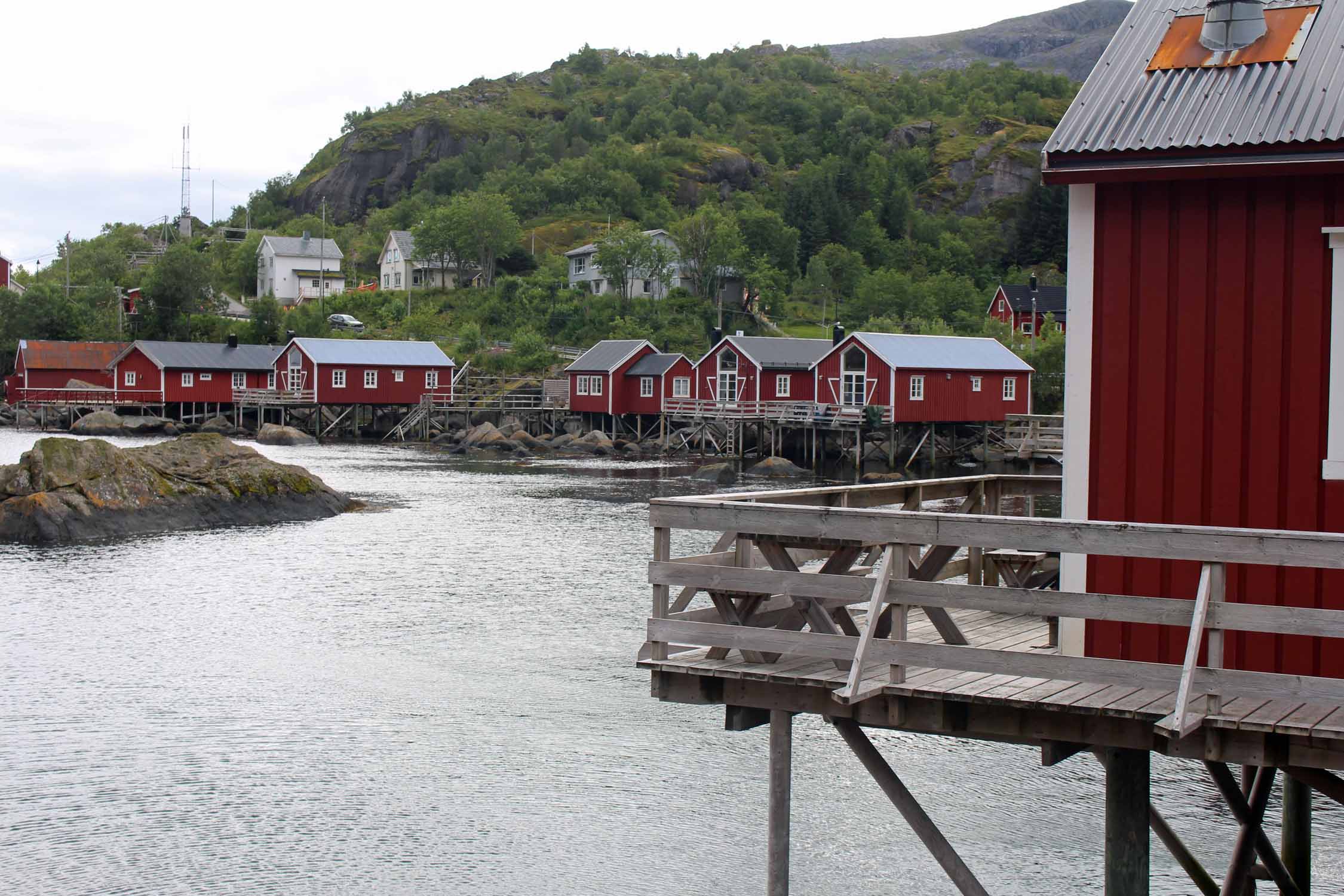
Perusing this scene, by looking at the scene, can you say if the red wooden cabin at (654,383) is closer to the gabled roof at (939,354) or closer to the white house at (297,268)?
the gabled roof at (939,354)

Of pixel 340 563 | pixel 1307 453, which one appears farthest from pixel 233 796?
pixel 340 563

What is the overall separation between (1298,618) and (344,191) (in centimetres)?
17408

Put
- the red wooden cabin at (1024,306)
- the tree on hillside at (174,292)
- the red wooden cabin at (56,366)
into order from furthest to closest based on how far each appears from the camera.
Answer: the tree on hillside at (174,292)
the red wooden cabin at (1024,306)
the red wooden cabin at (56,366)

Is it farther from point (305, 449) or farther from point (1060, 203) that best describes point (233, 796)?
point (1060, 203)

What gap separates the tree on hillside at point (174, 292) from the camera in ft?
318

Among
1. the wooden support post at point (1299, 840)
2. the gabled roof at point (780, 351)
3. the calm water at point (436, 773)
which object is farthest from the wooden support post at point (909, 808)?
the gabled roof at point (780, 351)

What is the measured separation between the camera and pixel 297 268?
125688 mm

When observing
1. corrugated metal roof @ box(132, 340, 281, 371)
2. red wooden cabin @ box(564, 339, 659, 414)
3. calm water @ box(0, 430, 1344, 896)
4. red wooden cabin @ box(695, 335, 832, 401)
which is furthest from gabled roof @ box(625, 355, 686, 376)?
calm water @ box(0, 430, 1344, 896)

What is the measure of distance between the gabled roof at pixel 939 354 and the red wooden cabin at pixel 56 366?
52.1 meters

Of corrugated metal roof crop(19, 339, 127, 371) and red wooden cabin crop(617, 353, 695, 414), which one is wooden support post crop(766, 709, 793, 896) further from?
corrugated metal roof crop(19, 339, 127, 371)

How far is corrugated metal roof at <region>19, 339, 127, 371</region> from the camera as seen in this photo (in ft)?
282

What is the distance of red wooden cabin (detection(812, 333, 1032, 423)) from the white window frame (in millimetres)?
49964

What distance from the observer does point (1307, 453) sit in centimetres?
775

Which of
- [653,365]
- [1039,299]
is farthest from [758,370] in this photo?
[1039,299]
